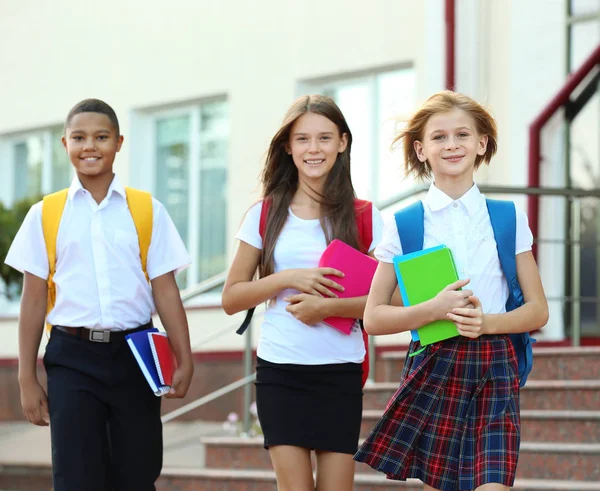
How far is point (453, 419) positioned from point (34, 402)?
1.56m

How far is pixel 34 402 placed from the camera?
4.29 m

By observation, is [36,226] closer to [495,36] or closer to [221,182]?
[495,36]

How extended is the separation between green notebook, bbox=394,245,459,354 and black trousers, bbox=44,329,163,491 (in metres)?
1.23

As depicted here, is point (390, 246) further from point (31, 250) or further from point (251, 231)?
point (31, 250)

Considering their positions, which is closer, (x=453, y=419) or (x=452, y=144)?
(x=453, y=419)

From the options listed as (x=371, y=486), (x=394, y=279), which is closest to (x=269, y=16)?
(x=371, y=486)

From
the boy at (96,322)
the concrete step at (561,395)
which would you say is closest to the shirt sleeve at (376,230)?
the boy at (96,322)

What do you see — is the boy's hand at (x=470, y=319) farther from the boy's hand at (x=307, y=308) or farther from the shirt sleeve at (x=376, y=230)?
the shirt sleeve at (x=376, y=230)

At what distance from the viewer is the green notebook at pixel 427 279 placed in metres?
3.55

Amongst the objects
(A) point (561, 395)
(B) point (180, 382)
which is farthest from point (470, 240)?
(A) point (561, 395)

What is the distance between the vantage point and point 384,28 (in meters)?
8.75

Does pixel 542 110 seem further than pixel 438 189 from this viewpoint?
Yes

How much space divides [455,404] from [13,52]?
8.87 m

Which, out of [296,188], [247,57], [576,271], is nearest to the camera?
[296,188]
